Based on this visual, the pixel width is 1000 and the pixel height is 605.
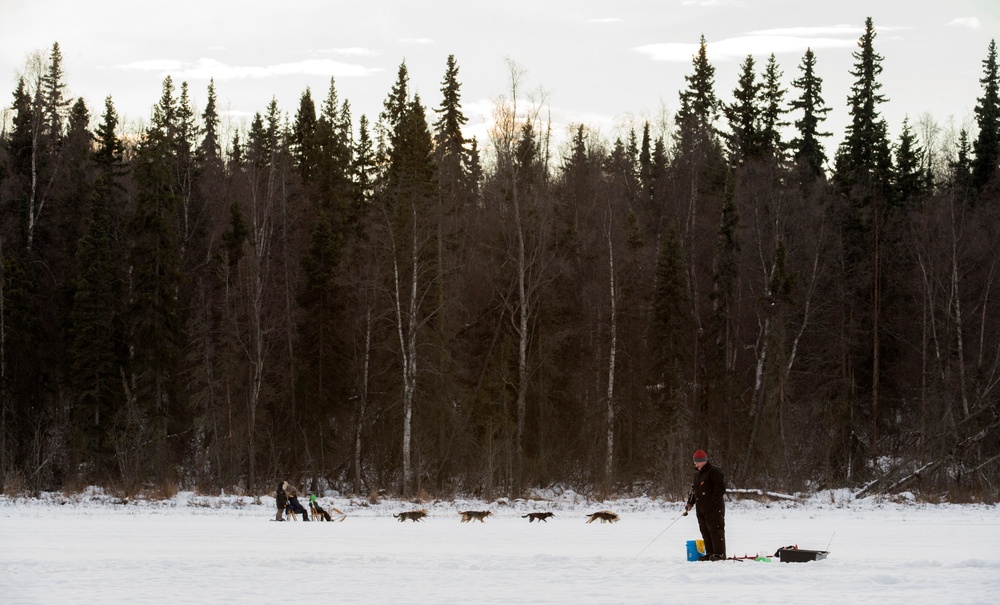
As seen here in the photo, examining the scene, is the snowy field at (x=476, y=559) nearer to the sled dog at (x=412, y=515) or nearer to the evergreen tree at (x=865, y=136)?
the sled dog at (x=412, y=515)

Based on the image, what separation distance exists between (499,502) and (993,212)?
25.8 metres

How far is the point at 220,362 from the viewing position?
44656mm

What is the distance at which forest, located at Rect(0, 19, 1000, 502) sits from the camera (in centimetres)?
4231

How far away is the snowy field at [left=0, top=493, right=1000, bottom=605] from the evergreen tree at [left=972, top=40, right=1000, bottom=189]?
95.9ft

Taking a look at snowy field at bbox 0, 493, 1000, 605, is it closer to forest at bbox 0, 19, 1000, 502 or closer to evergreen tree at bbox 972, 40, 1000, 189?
forest at bbox 0, 19, 1000, 502

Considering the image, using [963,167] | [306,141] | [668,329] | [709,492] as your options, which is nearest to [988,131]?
[963,167]

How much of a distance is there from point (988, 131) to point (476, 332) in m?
31.5

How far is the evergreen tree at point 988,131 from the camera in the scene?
56491 mm

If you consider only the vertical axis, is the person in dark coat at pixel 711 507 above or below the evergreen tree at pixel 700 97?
below

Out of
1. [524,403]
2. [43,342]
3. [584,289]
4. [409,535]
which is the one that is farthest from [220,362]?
[409,535]

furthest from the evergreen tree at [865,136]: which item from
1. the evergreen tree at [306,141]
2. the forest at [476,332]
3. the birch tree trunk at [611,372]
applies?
the evergreen tree at [306,141]

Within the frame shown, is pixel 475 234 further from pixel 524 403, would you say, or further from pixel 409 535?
pixel 409 535

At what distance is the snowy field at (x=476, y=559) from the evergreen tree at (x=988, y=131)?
29239 mm

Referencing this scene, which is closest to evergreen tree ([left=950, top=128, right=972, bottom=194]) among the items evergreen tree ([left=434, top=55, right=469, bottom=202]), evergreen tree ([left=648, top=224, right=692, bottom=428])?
evergreen tree ([left=648, top=224, right=692, bottom=428])
